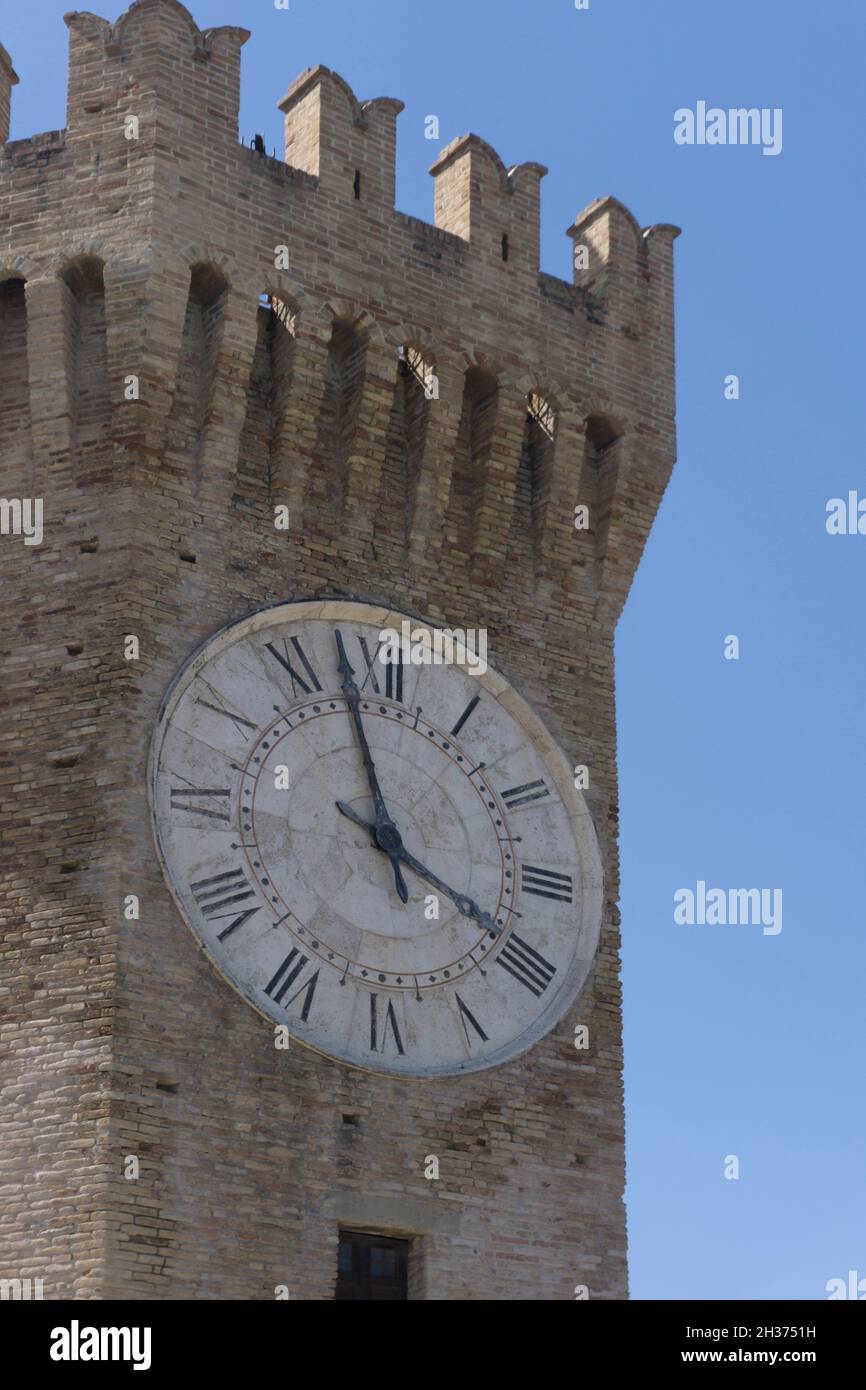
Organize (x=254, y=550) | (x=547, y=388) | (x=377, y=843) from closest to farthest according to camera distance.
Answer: (x=377, y=843) → (x=254, y=550) → (x=547, y=388)

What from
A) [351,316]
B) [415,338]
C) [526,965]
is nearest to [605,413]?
[415,338]

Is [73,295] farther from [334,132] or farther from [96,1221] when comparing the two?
[96,1221]

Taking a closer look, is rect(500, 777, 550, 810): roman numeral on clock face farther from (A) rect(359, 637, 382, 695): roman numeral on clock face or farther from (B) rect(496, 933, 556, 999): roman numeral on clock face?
(A) rect(359, 637, 382, 695): roman numeral on clock face

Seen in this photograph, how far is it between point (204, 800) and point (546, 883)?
9.56ft

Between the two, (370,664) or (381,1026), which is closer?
(381,1026)

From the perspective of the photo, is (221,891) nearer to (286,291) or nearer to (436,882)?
(436,882)

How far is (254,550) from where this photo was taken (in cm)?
2056

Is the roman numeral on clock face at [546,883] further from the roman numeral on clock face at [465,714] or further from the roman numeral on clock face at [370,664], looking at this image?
the roman numeral on clock face at [370,664]

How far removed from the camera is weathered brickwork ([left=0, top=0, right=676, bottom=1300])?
60.6 feet

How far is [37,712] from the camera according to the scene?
64.2 ft

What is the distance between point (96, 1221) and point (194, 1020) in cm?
159

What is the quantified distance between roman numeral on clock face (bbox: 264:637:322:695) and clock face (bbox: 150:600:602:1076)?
0.6 inches

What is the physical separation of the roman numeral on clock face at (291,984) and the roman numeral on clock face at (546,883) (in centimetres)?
210

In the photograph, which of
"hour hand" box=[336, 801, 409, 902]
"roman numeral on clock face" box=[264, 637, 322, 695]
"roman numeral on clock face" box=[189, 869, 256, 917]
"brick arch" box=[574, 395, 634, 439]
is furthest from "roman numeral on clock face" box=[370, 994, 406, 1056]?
"brick arch" box=[574, 395, 634, 439]
